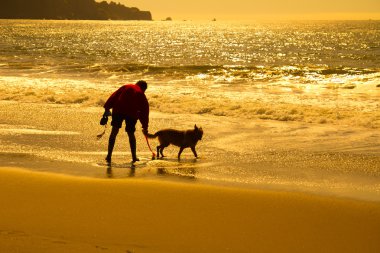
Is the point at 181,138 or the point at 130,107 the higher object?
the point at 130,107

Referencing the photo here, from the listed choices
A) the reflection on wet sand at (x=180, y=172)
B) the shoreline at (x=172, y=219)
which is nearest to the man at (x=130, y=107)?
the reflection on wet sand at (x=180, y=172)

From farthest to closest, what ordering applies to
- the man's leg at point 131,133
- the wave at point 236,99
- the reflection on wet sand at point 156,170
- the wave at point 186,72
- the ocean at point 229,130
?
the wave at point 186,72, the wave at point 236,99, the man's leg at point 131,133, the ocean at point 229,130, the reflection on wet sand at point 156,170

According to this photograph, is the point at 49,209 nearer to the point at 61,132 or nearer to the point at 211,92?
the point at 61,132

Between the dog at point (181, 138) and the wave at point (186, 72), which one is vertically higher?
the dog at point (181, 138)

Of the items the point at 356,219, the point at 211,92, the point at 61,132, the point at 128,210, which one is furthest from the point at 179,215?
the point at 211,92

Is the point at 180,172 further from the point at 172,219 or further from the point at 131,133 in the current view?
the point at 172,219

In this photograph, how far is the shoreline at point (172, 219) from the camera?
5.60 metres

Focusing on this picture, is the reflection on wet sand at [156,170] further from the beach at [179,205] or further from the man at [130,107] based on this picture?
the man at [130,107]

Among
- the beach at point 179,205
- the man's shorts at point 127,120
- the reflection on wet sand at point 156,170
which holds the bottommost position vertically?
the reflection on wet sand at point 156,170

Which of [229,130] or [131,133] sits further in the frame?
[229,130]

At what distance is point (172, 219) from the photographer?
20.7ft

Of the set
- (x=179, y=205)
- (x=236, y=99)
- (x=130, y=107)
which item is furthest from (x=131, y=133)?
(x=236, y=99)

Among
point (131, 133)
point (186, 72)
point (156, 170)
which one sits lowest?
point (186, 72)

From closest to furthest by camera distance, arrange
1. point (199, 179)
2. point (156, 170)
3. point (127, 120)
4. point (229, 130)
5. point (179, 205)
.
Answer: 1. point (179, 205)
2. point (199, 179)
3. point (156, 170)
4. point (127, 120)
5. point (229, 130)
